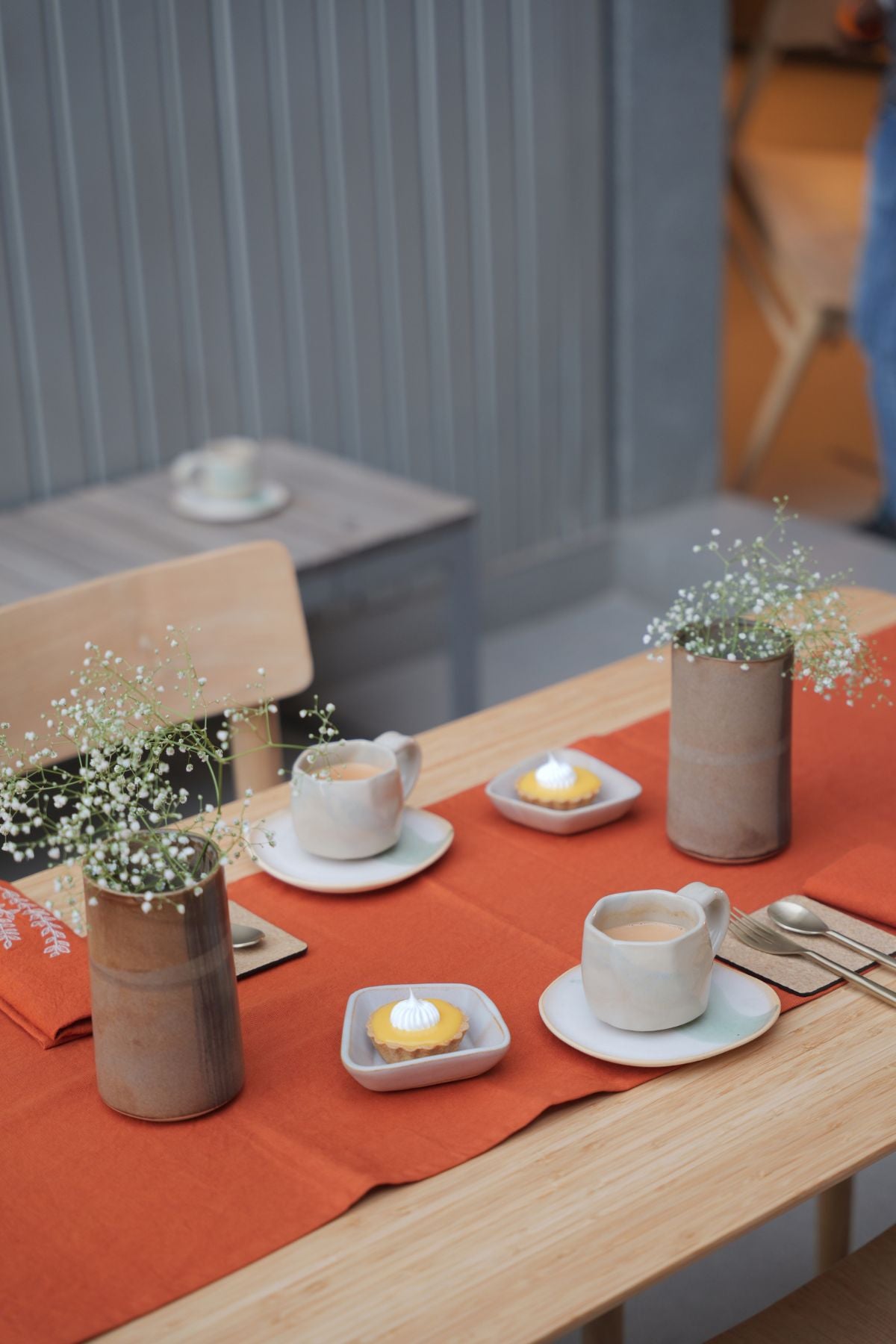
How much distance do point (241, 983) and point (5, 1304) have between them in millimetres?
303

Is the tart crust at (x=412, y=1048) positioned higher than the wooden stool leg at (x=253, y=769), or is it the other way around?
the tart crust at (x=412, y=1048)

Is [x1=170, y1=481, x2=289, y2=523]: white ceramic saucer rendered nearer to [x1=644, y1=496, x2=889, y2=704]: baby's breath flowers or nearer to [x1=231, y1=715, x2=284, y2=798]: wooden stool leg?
[x1=231, y1=715, x2=284, y2=798]: wooden stool leg

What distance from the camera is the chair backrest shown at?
1477mm

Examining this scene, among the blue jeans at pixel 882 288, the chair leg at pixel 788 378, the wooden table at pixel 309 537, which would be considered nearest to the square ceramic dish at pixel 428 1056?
the wooden table at pixel 309 537

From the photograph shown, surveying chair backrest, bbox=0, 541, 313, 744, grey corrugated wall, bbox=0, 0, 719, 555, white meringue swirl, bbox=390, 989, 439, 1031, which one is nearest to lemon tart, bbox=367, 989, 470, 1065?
white meringue swirl, bbox=390, 989, 439, 1031

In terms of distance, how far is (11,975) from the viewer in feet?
3.37

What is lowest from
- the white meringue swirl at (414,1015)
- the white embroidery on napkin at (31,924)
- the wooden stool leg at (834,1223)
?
the wooden stool leg at (834,1223)

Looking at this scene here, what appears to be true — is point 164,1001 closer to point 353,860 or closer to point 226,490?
point 353,860

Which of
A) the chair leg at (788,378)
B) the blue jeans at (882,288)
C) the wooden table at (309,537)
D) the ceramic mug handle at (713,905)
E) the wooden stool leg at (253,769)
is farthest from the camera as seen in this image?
the chair leg at (788,378)

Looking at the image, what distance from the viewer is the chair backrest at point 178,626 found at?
4.84 ft

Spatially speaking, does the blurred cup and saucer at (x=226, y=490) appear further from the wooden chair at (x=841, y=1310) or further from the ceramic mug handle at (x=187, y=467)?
the wooden chair at (x=841, y=1310)

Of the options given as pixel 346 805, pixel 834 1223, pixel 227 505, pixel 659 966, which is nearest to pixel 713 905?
pixel 659 966

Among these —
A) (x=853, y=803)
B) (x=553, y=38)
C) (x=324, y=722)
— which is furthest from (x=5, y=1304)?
(x=553, y=38)

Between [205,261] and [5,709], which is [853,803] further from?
[205,261]
